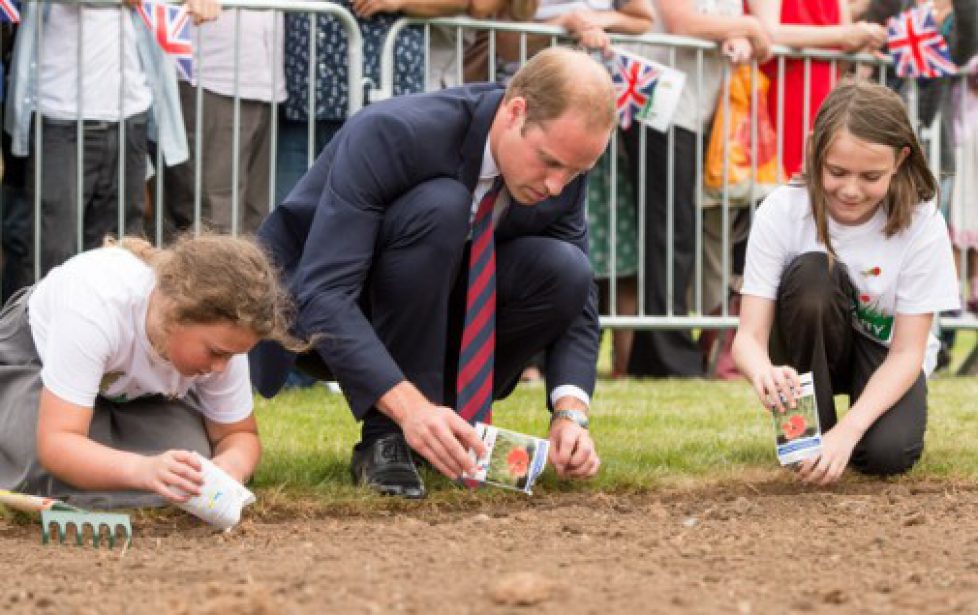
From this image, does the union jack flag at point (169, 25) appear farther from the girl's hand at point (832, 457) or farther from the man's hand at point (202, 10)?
the girl's hand at point (832, 457)

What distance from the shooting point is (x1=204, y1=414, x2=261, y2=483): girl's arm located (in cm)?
417

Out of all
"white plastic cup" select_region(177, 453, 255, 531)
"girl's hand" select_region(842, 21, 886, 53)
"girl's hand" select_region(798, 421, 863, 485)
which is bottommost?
"girl's hand" select_region(798, 421, 863, 485)

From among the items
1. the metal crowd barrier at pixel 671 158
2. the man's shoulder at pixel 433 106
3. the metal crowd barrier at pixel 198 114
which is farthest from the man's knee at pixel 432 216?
the metal crowd barrier at pixel 671 158

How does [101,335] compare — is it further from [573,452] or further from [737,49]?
[737,49]

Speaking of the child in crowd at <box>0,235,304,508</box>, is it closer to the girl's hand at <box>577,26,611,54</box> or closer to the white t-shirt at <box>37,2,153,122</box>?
the white t-shirt at <box>37,2,153,122</box>

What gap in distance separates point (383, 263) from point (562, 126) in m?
0.67

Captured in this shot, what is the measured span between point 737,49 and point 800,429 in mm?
3383

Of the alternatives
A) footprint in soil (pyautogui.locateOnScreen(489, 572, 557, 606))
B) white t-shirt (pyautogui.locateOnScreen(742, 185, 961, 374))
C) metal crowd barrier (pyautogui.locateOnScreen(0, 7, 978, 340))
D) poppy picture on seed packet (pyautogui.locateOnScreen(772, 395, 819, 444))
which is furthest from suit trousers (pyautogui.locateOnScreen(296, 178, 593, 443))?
metal crowd barrier (pyautogui.locateOnScreen(0, 7, 978, 340))

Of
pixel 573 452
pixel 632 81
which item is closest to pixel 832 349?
pixel 573 452

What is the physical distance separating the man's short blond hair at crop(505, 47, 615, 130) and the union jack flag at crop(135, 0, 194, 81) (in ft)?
8.22

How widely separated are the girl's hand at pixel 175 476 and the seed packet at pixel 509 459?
696mm

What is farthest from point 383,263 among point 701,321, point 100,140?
point 701,321

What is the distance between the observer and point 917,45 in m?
7.78

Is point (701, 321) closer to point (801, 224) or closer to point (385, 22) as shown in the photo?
point (385, 22)
